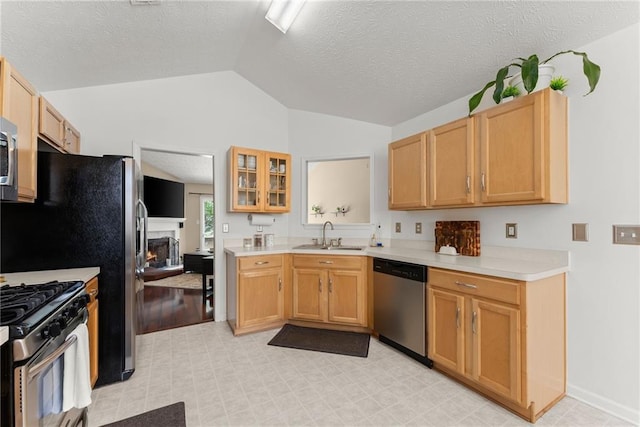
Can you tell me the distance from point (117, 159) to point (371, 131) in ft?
8.93

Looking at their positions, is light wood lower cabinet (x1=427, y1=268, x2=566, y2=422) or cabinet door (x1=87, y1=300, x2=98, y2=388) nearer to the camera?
light wood lower cabinet (x1=427, y1=268, x2=566, y2=422)

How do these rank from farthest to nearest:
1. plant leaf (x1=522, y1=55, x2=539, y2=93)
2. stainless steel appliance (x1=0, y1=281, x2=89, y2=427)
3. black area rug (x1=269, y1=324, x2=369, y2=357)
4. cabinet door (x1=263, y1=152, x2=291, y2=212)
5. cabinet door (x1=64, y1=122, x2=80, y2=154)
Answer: cabinet door (x1=263, y1=152, x2=291, y2=212), black area rug (x1=269, y1=324, x2=369, y2=357), cabinet door (x1=64, y1=122, x2=80, y2=154), plant leaf (x1=522, y1=55, x2=539, y2=93), stainless steel appliance (x1=0, y1=281, x2=89, y2=427)

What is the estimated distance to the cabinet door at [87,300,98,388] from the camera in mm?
1916

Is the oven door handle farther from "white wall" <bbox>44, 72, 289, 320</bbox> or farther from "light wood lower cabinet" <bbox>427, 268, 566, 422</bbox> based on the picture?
"light wood lower cabinet" <bbox>427, 268, 566, 422</bbox>

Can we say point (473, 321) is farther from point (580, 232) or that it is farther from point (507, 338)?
point (580, 232)

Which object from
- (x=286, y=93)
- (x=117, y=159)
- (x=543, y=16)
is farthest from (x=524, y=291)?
(x=286, y=93)

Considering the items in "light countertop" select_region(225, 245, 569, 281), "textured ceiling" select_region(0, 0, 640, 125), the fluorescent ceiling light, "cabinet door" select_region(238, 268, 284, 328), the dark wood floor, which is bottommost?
the dark wood floor

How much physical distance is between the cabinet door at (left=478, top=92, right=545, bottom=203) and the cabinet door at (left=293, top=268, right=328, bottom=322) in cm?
180

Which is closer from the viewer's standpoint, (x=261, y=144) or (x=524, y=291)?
(x=524, y=291)

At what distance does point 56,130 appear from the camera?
227 centimetres

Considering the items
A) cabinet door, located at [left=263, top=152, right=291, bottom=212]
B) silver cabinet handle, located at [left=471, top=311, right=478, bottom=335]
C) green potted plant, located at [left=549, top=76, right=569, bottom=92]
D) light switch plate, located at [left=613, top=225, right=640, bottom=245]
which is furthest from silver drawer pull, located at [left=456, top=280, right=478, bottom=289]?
cabinet door, located at [left=263, top=152, right=291, bottom=212]

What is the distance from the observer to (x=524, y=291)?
1.69 meters

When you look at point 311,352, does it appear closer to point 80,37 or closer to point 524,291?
point 524,291

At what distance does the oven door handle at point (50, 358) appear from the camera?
110 cm
